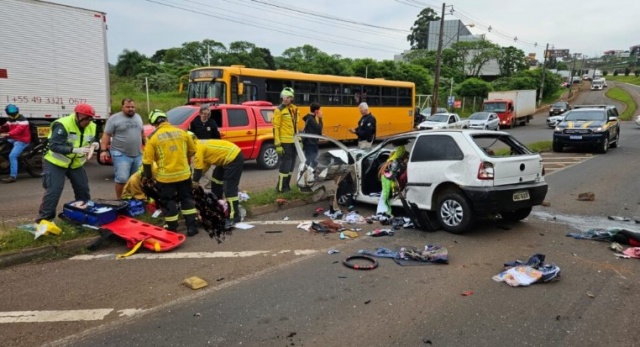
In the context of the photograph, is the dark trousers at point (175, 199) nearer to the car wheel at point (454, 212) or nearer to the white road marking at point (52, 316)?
the white road marking at point (52, 316)

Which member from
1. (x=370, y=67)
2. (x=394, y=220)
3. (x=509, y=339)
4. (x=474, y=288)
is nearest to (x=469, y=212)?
(x=394, y=220)

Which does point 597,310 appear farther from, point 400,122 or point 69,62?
point 400,122

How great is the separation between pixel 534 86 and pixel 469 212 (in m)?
58.8

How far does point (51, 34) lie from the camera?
11312 mm

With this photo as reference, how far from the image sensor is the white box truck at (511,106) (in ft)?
107

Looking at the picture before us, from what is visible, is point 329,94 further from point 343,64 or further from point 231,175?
point 343,64

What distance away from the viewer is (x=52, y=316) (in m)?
3.66

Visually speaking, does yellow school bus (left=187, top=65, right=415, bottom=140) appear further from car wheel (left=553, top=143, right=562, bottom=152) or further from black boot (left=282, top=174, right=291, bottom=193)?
car wheel (left=553, top=143, right=562, bottom=152)

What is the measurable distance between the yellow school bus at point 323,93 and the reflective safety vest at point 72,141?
7693 mm

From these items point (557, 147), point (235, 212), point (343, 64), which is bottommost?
point (235, 212)

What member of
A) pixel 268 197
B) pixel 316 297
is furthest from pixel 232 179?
pixel 316 297

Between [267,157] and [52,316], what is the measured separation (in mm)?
8712

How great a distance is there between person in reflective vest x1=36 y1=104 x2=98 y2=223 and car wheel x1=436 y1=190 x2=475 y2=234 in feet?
15.4

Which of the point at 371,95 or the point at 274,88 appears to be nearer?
the point at 274,88
